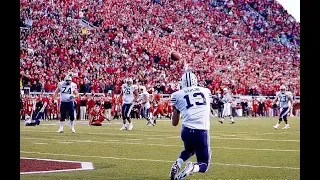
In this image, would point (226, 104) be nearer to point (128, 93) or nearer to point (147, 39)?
point (128, 93)

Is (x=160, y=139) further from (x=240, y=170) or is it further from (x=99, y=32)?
(x=240, y=170)

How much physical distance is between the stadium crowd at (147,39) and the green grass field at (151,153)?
97 centimetres

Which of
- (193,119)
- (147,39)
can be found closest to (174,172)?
(193,119)

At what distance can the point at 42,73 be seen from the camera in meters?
10.4

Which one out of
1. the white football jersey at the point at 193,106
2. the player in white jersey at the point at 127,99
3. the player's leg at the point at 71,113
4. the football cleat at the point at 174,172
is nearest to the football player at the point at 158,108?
the player in white jersey at the point at 127,99

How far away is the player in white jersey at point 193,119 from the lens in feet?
20.5

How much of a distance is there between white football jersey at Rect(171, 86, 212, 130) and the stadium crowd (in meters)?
2.23

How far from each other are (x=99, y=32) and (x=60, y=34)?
55 centimetres

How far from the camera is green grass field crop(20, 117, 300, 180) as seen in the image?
6.61 metres

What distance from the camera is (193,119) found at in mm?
6262

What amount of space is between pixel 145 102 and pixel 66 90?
10.9 ft

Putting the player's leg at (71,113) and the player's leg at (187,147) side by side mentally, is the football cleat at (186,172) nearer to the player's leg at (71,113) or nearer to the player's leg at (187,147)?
the player's leg at (187,147)

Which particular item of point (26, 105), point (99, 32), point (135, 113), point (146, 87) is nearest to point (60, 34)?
point (99, 32)

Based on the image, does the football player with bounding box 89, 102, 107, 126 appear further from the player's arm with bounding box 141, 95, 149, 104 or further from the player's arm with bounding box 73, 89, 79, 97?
the player's arm with bounding box 73, 89, 79, 97
